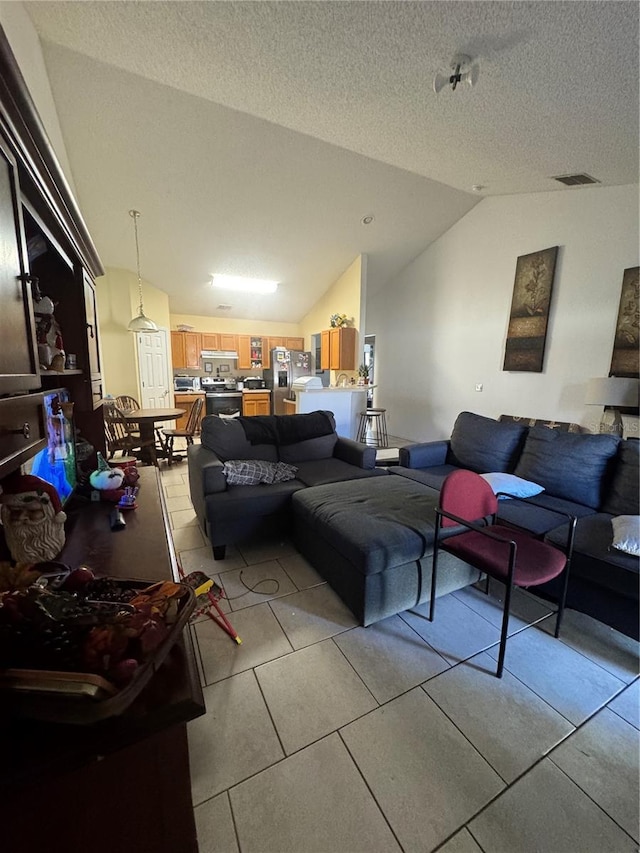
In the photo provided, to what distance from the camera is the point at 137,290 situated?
5539 mm

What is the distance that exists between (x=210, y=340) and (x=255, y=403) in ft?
5.14

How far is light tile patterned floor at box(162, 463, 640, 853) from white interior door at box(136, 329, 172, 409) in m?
4.87

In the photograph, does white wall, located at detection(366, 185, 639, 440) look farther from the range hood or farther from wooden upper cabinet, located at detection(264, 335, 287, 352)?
the range hood

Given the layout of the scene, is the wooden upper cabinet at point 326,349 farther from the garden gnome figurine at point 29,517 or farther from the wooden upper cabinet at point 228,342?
the garden gnome figurine at point 29,517

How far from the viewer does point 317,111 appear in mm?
2408

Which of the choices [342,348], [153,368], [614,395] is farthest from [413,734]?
[153,368]

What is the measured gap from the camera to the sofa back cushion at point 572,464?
2.41 m

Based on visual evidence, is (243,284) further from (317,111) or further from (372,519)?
(372,519)

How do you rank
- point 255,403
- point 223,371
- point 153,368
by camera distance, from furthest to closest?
point 223,371, point 255,403, point 153,368

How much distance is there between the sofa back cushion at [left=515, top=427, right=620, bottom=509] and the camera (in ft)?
7.89

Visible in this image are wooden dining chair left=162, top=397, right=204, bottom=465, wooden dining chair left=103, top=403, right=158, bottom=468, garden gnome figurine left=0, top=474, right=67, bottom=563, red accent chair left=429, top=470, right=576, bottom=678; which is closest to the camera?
garden gnome figurine left=0, top=474, right=67, bottom=563

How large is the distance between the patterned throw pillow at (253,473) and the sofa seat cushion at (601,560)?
1.81 metres

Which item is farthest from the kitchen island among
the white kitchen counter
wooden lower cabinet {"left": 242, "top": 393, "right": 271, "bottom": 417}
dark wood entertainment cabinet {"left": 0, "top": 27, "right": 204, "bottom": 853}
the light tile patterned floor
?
dark wood entertainment cabinet {"left": 0, "top": 27, "right": 204, "bottom": 853}

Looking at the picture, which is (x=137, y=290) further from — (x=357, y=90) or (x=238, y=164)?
(x=357, y=90)
